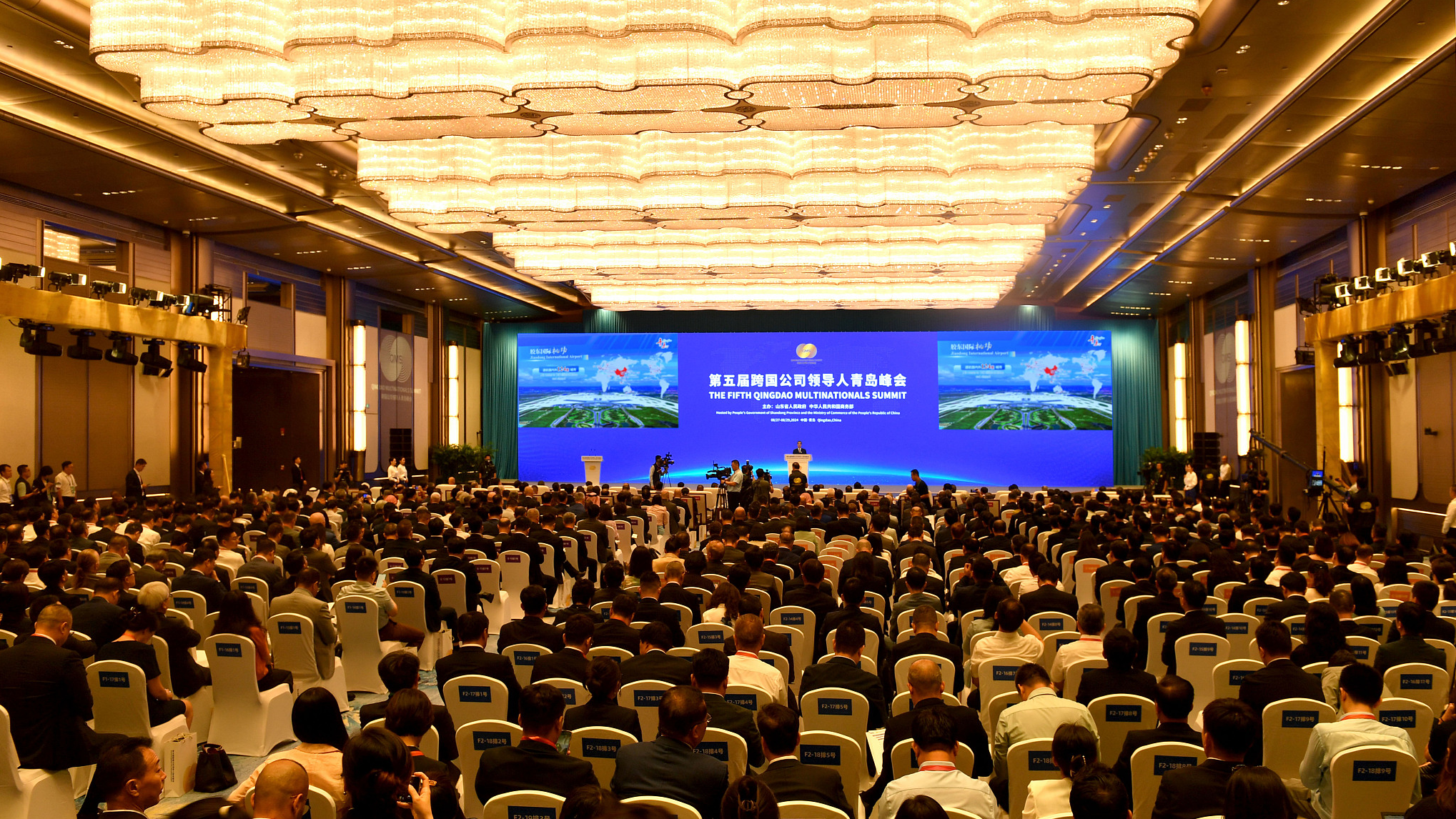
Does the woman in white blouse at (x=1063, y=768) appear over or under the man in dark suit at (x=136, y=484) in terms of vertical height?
under

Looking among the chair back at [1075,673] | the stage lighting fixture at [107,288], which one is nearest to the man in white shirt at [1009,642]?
the chair back at [1075,673]

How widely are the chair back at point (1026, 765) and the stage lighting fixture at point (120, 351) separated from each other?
14.1 m

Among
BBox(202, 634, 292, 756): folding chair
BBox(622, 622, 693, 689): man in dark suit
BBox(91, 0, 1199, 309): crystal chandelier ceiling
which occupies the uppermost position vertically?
BBox(91, 0, 1199, 309): crystal chandelier ceiling

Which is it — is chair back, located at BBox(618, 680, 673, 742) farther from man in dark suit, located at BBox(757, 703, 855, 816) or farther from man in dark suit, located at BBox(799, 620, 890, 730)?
man in dark suit, located at BBox(757, 703, 855, 816)

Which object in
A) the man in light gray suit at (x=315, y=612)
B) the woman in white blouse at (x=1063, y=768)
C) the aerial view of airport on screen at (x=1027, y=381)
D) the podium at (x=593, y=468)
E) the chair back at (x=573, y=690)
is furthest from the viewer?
the aerial view of airport on screen at (x=1027, y=381)

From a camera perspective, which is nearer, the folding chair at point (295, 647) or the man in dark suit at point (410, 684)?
the man in dark suit at point (410, 684)

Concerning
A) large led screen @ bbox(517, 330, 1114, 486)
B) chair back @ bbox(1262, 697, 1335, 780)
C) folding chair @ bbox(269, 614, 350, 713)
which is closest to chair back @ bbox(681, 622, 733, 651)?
folding chair @ bbox(269, 614, 350, 713)

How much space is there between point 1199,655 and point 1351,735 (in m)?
1.97

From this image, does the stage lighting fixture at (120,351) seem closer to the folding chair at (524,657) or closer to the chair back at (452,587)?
the chair back at (452,587)

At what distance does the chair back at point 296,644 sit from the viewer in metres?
6.37

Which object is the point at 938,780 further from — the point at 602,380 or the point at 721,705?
the point at 602,380

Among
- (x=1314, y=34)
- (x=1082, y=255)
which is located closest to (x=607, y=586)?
(x=1314, y=34)

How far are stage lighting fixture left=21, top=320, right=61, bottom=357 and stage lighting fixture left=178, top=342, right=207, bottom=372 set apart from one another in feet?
8.73

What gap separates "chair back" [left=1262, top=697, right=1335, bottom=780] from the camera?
4273 mm
